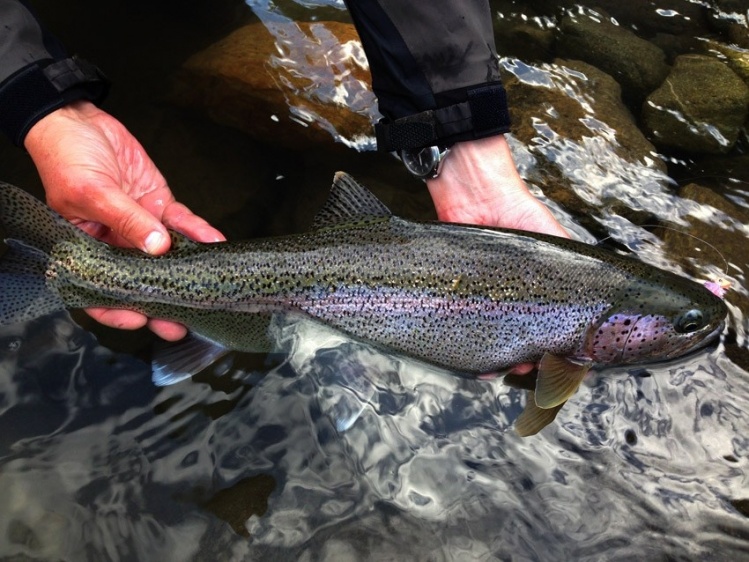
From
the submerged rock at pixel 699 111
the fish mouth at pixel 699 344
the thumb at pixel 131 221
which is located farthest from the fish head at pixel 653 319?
the thumb at pixel 131 221

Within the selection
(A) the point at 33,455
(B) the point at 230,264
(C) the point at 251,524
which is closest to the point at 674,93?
(B) the point at 230,264

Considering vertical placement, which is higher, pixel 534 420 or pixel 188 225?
pixel 188 225

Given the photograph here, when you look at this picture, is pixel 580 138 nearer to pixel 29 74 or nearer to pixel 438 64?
pixel 438 64

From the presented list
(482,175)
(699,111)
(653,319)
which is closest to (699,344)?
(653,319)

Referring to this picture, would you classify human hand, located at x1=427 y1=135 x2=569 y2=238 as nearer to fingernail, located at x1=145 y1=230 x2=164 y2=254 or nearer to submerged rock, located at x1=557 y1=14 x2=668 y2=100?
fingernail, located at x1=145 y1=230 x2=164 y2=254

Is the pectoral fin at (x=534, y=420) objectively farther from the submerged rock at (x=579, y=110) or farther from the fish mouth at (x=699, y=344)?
the submerged rock at (x=579, y=110)

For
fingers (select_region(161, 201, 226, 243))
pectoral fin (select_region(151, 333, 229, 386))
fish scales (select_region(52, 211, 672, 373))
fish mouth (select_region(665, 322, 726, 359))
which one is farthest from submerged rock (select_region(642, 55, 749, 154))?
pectoral fin (select_region(151, 333, 229, 386))
